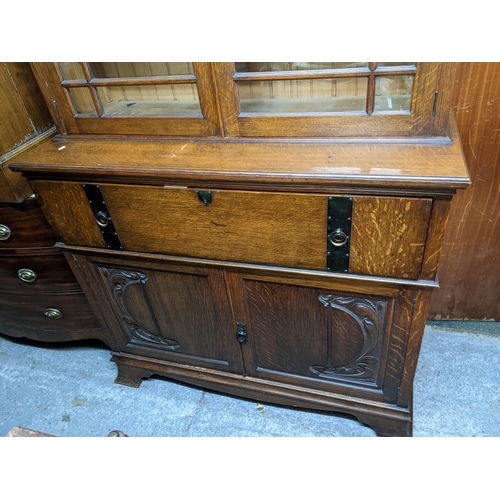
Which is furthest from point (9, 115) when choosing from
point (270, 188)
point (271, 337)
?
point (271, 337)

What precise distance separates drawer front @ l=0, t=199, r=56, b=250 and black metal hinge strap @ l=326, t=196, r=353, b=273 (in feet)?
2.83

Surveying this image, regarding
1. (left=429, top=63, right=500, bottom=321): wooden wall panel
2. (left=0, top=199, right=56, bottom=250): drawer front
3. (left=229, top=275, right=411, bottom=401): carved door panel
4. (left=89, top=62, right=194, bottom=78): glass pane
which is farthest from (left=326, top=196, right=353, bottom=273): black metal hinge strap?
(left=0, top=199, right=56, bottom=250): drawer front

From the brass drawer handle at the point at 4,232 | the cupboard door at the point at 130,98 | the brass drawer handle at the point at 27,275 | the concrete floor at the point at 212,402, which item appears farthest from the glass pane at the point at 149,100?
the concrete floor at the point at 212,402

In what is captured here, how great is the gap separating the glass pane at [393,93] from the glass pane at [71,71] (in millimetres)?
677

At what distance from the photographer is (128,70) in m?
0.97

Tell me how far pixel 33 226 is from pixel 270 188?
811 millimetres

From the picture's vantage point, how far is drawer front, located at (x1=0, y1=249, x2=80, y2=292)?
1351mm

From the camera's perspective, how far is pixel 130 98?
1.05 m

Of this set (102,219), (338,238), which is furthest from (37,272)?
(338,238)

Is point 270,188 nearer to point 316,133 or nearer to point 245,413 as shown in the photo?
point 316,133

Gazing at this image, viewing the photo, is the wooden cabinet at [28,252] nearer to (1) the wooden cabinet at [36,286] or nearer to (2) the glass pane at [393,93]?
(1) the wooden cabinet at [36,286]

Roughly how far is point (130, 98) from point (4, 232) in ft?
2.02

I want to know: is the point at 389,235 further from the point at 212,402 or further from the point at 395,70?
the point at 212,402

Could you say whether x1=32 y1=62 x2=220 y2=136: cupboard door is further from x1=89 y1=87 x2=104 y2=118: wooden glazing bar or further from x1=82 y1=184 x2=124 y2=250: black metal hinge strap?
x1=82 y1=184 x2=124 y2=250: black metal hinge strap
